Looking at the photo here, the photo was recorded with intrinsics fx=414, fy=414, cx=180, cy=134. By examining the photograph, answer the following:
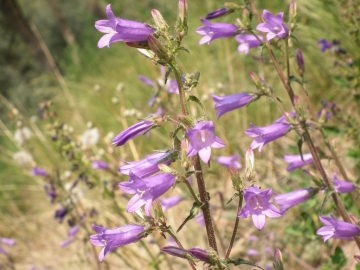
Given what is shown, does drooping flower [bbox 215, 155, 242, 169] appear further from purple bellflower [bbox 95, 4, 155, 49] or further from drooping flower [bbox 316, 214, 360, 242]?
purple bellflower [bbox 95, 4, 155, 49]

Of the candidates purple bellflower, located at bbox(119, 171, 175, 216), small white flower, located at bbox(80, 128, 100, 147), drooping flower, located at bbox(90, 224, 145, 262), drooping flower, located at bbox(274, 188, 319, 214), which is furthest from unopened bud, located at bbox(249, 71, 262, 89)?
small white flower, located at bbox(80, 128, 100, 147)

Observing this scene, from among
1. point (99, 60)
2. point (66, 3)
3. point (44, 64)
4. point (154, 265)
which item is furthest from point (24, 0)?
point (154, 265)

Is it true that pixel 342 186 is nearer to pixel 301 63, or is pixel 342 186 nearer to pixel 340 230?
pixel 340 230

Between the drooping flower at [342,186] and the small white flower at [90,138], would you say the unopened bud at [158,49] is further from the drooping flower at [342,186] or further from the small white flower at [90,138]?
the small white flower at [90,138]

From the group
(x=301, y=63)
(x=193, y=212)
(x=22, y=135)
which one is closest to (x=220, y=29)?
(x=301, y=63)

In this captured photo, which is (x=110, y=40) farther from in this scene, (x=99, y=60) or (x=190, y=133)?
(x=99, y=60)
